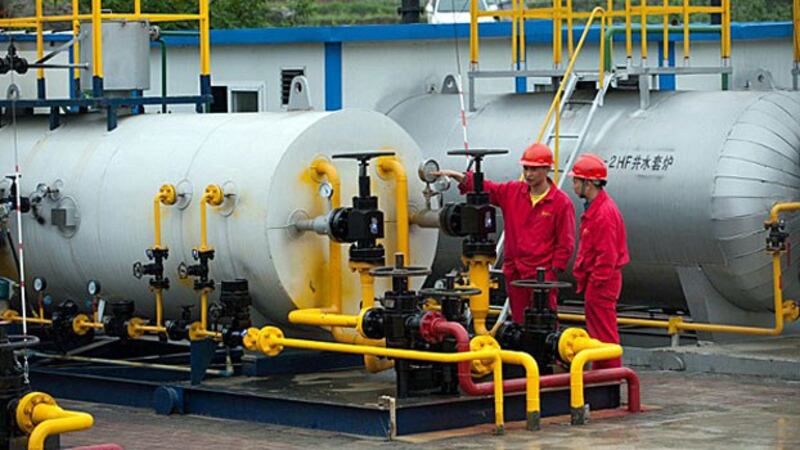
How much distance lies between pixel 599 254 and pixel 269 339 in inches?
95.4

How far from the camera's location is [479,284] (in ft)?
41.5

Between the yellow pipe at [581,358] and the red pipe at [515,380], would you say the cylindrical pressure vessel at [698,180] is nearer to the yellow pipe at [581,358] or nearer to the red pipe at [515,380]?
the red pipe at [515,380]

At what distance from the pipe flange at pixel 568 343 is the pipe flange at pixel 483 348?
52cm

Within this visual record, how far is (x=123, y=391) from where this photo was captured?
44.2 feet

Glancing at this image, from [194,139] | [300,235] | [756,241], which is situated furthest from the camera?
[756,241]

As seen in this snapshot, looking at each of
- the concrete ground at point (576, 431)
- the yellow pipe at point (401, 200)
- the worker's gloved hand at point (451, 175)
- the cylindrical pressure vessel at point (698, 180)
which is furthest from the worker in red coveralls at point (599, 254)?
the cylindrical pressure vessel at point (698, 180)

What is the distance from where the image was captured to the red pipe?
38.1 feet

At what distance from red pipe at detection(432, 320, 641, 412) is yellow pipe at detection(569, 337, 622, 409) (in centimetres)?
15

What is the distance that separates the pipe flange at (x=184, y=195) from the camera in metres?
13.1

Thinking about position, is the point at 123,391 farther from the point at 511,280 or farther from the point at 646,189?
the point at 646,189

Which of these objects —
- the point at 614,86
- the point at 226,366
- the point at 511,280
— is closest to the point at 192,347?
the point at 226,366

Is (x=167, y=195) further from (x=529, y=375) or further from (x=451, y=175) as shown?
(x=529, y=375)

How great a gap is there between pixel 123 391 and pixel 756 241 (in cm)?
535

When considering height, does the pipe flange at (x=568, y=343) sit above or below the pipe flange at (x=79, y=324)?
below
